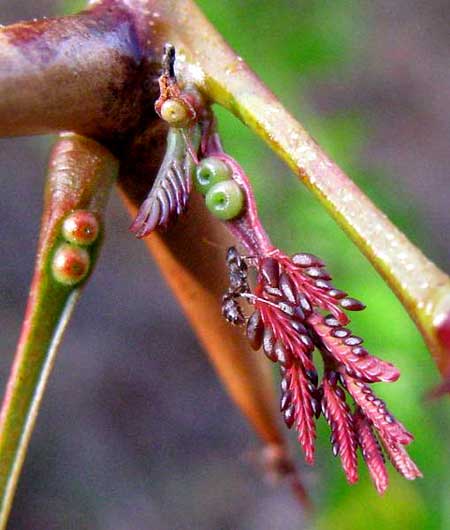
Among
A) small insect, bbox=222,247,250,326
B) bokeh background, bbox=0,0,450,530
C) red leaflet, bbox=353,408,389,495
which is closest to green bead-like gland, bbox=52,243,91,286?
small insect, bbox=222,247,250,326

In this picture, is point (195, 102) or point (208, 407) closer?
point (195, 102)

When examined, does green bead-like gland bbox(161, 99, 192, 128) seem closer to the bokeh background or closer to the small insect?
the small insect

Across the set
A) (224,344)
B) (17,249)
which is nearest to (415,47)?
(17,249)

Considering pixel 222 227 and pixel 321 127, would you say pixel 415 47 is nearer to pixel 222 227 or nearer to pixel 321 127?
pixel 321 127

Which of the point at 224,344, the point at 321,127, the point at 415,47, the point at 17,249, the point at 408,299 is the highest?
the point at 415,47

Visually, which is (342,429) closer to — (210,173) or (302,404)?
(302,404)

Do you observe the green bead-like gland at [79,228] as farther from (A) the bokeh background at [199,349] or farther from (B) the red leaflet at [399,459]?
(A) the bokeh background at [199,349]

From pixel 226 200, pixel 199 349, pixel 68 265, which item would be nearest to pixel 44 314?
pixel 68 265
